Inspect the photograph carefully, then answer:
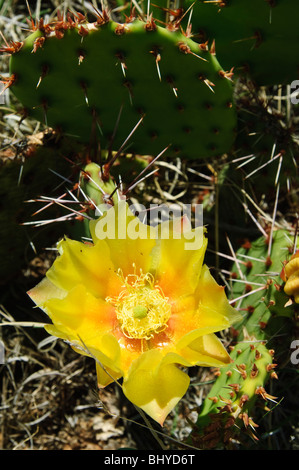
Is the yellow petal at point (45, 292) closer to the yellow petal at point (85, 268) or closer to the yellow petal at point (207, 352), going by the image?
the yellow petal at point (85, 268)

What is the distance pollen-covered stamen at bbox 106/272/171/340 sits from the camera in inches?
50.7

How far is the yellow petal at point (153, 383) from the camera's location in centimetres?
113

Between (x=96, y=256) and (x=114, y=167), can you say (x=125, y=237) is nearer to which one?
(x=96, y=256)

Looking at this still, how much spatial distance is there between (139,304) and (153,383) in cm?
23

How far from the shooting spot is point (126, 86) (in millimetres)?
1391

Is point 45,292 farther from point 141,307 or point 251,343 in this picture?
point 251,343

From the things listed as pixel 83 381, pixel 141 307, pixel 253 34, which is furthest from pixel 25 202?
pixel 253 34

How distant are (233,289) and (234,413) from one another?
444 mm

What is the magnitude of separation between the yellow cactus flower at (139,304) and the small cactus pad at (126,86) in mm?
350

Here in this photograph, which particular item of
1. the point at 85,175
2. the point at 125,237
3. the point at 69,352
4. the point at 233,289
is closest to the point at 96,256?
the point at 125,237

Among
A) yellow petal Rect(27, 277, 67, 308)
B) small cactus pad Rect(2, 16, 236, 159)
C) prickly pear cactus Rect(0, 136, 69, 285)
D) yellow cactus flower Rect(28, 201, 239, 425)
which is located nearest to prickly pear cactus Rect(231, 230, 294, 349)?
yellow cactus flower Rect(28, 201, 239, 425)

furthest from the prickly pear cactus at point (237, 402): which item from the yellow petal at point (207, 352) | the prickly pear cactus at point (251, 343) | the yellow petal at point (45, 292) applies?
the yellow petal at point (45, 292)

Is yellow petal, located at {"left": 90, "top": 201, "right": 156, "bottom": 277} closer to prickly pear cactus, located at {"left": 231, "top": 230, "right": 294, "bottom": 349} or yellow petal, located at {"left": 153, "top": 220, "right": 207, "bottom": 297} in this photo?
yellow petal, located at {"left": 153, "top": 220, "right": 207, "bottom": 297}
